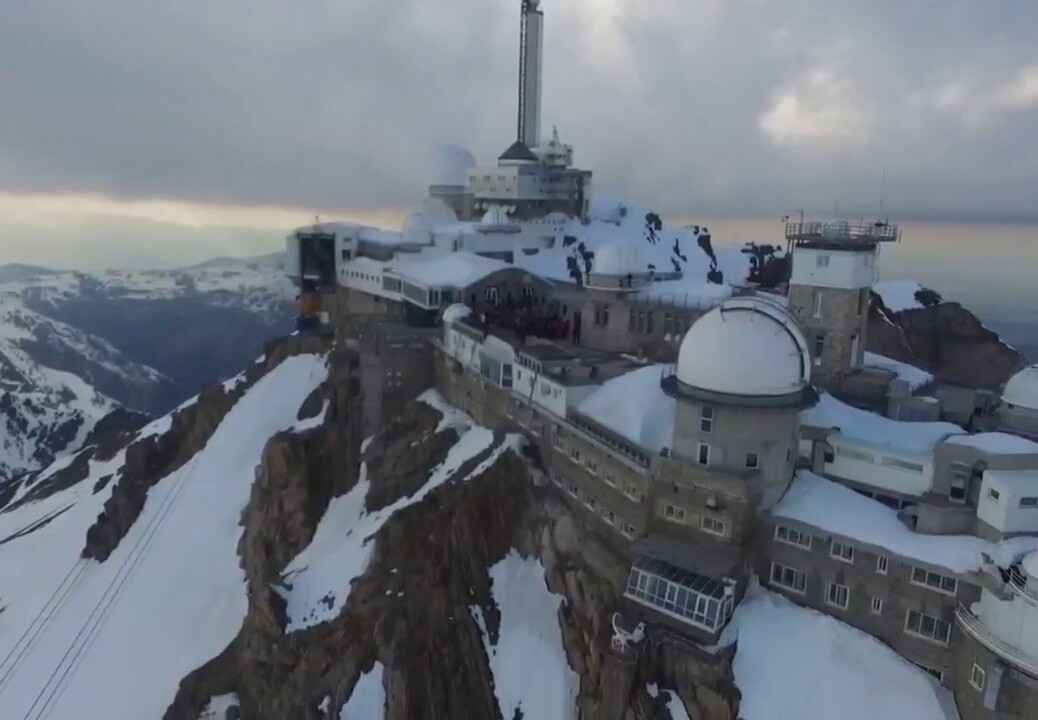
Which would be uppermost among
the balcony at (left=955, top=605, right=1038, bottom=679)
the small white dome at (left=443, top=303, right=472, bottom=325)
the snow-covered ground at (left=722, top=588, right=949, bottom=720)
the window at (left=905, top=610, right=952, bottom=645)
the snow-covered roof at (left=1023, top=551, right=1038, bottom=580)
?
the small white dome at (left=443, top=303, right=472, bottom=325)

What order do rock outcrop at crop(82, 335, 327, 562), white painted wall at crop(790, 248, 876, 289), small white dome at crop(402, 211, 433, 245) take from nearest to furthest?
1. white painted wall at crop(790, 248, 876, 289)
2. rock outcrop at crop(82, 335, 327, 562)
3. small white dome at crop(402, 211, 433, 245)

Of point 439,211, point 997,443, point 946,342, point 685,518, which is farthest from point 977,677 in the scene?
point 439,211

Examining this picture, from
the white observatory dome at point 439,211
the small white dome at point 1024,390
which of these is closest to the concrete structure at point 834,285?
the small white dome at point 1024,390

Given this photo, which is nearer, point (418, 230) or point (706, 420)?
point (706, 420)

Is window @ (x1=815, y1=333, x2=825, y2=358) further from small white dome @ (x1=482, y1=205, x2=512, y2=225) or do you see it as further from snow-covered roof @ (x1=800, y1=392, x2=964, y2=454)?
small white dome @ (x1=482, y1=205, x2=512, y2=225)

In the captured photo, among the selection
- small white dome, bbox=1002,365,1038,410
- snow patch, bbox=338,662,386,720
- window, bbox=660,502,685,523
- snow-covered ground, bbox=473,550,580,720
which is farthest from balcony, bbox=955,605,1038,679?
snow patch, bbox=338,662,386,720

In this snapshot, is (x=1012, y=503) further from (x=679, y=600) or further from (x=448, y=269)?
(x=448, y=269)
